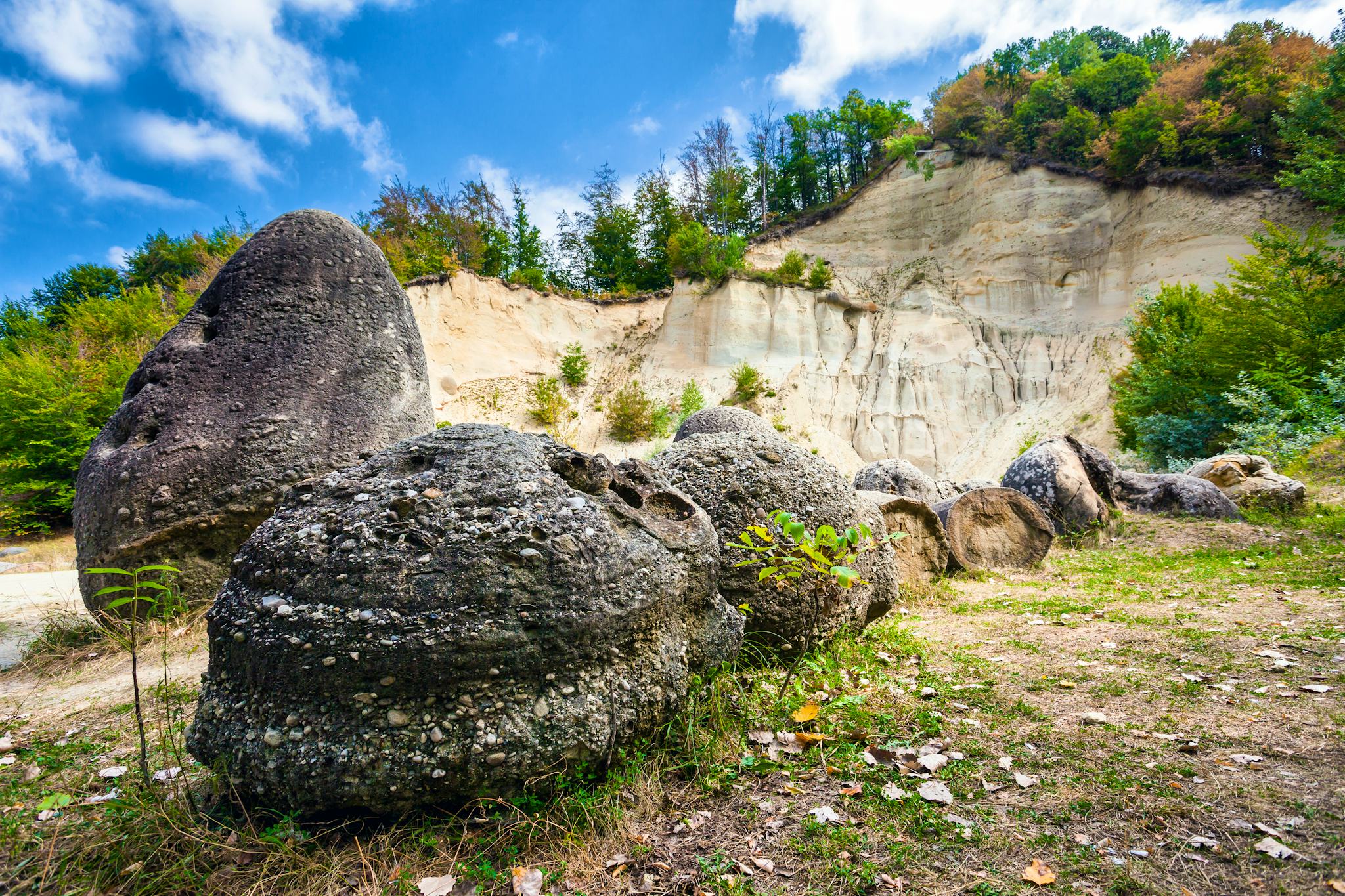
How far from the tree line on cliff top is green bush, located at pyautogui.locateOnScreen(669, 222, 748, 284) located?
0.08 m

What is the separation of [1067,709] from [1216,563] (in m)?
4.81

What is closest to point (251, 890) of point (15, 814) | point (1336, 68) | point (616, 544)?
point (15, 814)

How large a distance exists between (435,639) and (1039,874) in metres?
1.91

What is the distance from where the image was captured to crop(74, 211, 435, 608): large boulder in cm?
451

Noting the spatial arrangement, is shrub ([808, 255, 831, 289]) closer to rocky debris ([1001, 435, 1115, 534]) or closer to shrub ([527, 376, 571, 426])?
shrub ([527, 376, 571, 426])

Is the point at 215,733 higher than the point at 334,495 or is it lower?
lower

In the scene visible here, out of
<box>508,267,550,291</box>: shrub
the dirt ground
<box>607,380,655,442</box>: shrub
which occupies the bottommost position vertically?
the dirt ground

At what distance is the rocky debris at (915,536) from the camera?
18.2 feet

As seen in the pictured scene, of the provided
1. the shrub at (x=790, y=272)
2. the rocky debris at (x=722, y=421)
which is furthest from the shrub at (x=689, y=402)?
the rocky debris at (x=722, y=421)

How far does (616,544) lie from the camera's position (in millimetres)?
2316

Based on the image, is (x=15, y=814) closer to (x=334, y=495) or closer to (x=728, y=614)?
(x=334, y=495)

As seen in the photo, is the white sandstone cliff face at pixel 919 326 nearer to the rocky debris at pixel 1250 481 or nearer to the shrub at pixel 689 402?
the shrub at pixel 689 402

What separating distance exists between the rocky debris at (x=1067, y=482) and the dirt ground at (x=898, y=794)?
4354 mm

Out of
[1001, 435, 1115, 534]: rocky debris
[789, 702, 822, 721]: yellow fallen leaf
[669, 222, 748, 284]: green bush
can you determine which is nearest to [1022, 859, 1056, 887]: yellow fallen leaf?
[789, 702, 822, 721]: yellow fallen leaf
